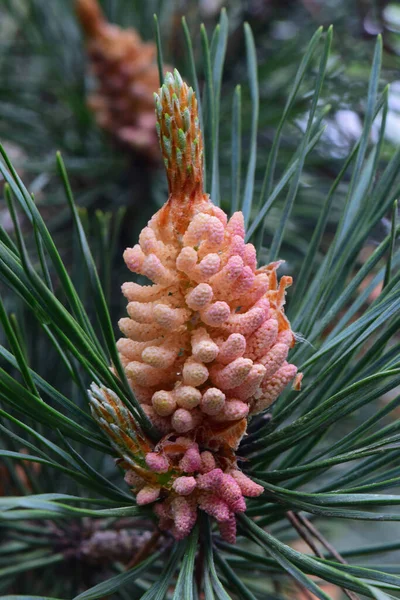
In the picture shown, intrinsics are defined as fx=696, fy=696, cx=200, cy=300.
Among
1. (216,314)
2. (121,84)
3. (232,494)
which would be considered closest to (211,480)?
(232,494)

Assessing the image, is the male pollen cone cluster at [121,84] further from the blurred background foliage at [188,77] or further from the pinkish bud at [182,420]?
the pinkish bud at [182,420]

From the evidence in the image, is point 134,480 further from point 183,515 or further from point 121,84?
point 121,84

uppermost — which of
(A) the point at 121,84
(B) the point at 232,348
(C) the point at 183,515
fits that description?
(A) the point at 121,84

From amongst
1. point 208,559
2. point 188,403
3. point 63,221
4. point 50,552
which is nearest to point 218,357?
point 188,403

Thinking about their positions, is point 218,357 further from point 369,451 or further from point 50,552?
point 50,552

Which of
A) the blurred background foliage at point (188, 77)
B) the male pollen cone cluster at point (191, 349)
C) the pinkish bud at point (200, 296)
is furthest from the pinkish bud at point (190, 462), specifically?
the blurred background foliage at point (188, 77)

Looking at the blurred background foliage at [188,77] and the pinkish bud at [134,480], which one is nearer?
the pinkish bud at [134,480]
